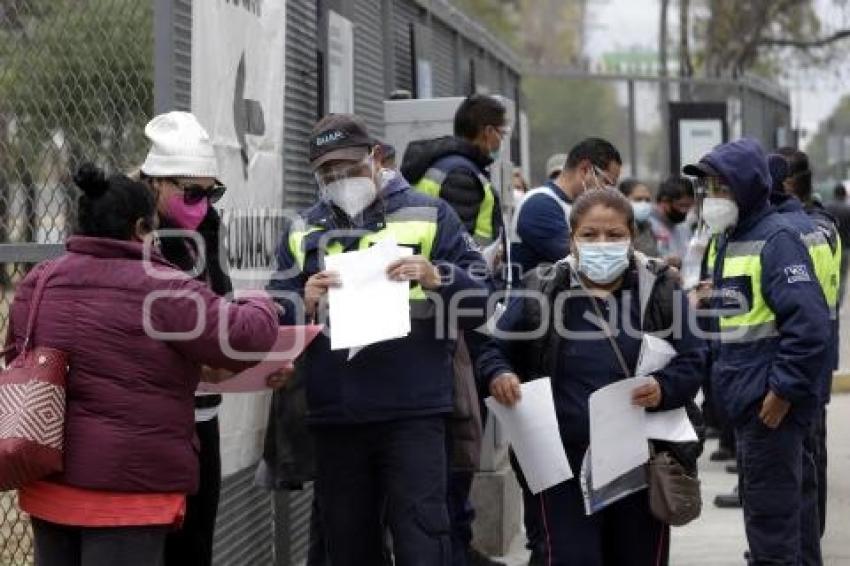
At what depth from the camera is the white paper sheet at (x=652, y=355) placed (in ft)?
19.6

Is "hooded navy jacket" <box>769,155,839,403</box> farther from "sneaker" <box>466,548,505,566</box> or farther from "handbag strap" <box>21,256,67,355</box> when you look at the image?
"handbag strap" <box>21,256,67,355</box>

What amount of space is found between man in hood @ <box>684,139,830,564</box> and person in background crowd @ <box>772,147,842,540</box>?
9.2 inches

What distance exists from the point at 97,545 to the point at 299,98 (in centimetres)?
342

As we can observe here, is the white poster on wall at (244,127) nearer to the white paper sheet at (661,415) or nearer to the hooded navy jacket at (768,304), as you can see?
the white paper sheet at (661,415)

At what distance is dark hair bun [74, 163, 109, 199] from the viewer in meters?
4.88

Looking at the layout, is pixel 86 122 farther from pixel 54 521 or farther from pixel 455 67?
pixel 455 67

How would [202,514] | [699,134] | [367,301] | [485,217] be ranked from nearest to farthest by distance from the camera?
1. [202,514]
2. [367,301]
3. [485,217]
4. [699,134]

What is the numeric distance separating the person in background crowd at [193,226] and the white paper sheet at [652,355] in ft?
4.66

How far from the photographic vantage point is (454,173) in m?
7.73

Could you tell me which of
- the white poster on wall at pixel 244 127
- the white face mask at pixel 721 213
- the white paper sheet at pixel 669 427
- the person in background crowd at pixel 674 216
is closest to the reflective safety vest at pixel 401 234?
the white poster on wall at pixel 244 127

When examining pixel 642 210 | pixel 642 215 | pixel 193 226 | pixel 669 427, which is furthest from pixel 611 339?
pixel 642 210

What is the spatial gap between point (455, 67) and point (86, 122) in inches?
270

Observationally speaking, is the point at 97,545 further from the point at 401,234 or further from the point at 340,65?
the point at 340,65

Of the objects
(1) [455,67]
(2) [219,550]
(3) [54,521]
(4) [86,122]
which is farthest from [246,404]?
(1) [455,67]
